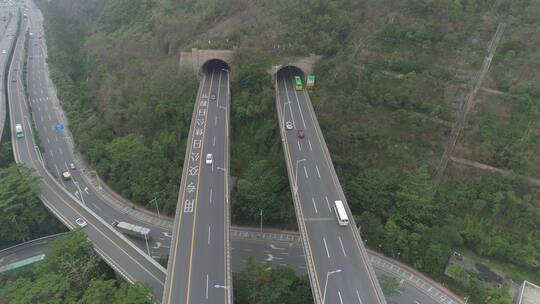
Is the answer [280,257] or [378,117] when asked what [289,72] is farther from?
[280,257]

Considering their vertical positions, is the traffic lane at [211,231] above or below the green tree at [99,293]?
above

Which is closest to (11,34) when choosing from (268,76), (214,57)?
(214,57)

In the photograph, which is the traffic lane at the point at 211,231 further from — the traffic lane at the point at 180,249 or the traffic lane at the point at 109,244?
the traffic lane at the point at 109,244

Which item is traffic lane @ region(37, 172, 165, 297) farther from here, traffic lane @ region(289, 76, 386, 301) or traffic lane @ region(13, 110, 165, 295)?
traffic lane @ region(289, 76, 386, 301)

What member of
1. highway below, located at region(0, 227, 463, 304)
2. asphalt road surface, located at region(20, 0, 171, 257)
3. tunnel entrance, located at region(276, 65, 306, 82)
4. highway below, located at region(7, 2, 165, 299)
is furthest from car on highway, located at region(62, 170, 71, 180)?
tunnel entrance, located at region(276, 65, 306, 82)

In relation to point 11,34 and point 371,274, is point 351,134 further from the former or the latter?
point 11,34

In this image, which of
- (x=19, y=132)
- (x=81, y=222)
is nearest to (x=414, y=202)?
(x=81, y=222)

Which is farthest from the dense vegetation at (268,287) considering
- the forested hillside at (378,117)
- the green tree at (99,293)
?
the green tree at (99,293)
